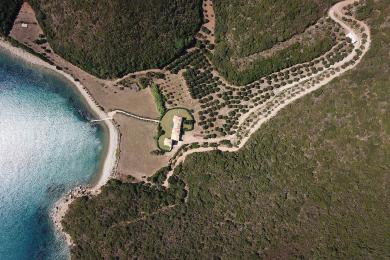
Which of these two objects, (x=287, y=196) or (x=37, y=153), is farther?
(x=37, y=153)

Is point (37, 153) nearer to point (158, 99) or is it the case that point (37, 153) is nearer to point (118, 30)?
point (158, 99)

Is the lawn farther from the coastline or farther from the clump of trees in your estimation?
the coastline

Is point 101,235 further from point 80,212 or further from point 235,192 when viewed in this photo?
point 235,192

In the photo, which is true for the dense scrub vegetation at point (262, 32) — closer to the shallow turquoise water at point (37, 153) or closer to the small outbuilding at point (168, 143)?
the small outbuilding at point (168, 143)

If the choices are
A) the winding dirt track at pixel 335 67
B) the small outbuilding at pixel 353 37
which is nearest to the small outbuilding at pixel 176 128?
the winding dirt track at pixel 335 67

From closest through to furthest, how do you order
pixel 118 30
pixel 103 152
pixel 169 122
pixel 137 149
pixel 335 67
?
1. pixel 118 30
2. pixel 335 67
3. pixel 169 122
4. pixel 137 149
5. pixel 103 152

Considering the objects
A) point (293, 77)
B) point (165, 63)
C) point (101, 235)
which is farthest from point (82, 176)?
point (293, 77)

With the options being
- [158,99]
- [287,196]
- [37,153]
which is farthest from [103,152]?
[287,196]

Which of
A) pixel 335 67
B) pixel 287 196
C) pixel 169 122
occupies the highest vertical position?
pixel 335 67
